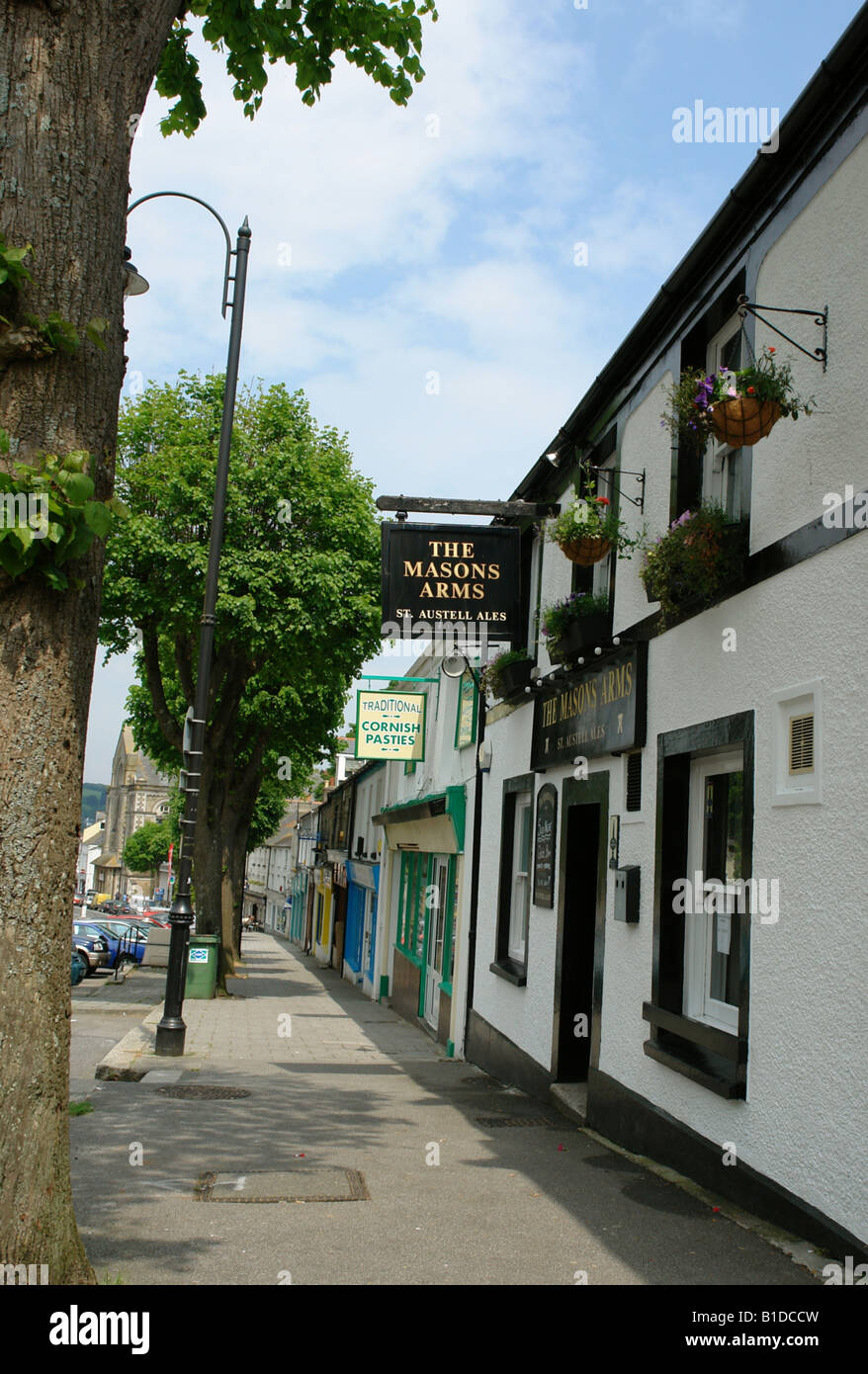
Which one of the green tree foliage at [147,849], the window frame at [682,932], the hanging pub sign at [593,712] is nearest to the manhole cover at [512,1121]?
the window frame at [682,932]

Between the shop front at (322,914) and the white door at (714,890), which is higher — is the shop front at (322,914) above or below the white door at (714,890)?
below

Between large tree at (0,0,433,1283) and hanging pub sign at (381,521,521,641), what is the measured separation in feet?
19.0

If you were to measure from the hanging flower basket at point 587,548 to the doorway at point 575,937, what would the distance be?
1873mm

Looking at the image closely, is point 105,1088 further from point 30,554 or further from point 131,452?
point 131,452

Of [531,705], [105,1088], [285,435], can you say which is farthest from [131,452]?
[105,1088]

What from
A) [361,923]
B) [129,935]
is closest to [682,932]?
[361,923]

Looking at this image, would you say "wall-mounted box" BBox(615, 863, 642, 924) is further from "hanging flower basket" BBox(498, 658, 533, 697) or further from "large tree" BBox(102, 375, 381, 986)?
"large tree" BBox(102, 375, 381, 986)

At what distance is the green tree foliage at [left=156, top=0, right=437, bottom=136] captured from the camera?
20.4 feet

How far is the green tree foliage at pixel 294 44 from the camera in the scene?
6203mm

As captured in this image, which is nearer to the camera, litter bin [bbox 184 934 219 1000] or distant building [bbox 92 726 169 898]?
litter bin [bbox 184 934 219 1000]

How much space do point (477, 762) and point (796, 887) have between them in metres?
7.91

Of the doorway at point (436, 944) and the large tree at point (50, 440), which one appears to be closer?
the large tree at point (50, 440)

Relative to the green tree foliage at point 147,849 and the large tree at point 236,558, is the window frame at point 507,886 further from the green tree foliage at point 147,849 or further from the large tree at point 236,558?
the green tree foliage at point 147,849

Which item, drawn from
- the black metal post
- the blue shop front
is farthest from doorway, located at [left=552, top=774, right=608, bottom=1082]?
the blue shop front
